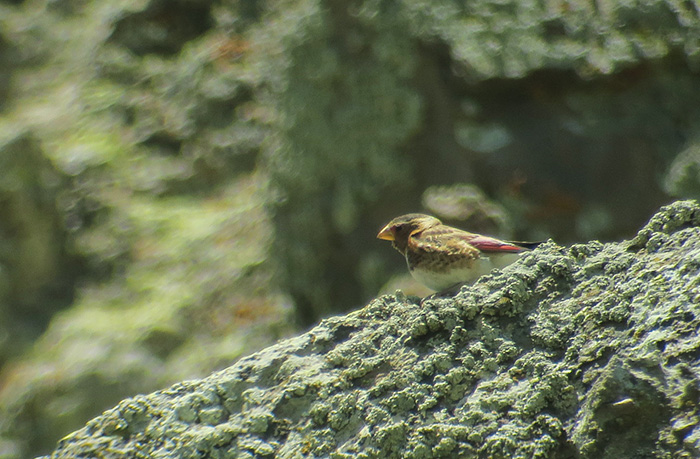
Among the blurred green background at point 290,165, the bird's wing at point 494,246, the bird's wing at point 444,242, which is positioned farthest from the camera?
the blurred green background at point 290,165

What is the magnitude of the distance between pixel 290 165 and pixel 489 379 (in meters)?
4.24

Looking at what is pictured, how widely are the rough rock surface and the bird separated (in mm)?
1141

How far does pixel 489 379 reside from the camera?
6.85ft

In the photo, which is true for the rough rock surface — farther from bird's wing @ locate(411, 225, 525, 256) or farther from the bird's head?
the bird's head

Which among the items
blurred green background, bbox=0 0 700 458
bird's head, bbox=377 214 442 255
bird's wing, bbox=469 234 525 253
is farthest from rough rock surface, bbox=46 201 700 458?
blurred green background, bbox=0 0 700 458

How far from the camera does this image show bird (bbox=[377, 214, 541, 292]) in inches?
140

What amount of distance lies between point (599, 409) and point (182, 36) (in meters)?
6.88

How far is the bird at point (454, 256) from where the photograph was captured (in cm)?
356

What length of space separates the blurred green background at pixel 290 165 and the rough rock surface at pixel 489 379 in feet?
10.4


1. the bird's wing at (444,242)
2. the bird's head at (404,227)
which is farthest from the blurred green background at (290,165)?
the bird's wing at (444,242)

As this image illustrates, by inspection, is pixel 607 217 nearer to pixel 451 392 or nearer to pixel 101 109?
pixel 451 392

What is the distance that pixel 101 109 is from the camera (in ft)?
25.2

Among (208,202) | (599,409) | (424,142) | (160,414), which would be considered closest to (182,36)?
(208,202)

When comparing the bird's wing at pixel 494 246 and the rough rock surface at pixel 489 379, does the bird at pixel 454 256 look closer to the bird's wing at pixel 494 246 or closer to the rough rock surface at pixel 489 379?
the bird's wing at pixel 494 246
